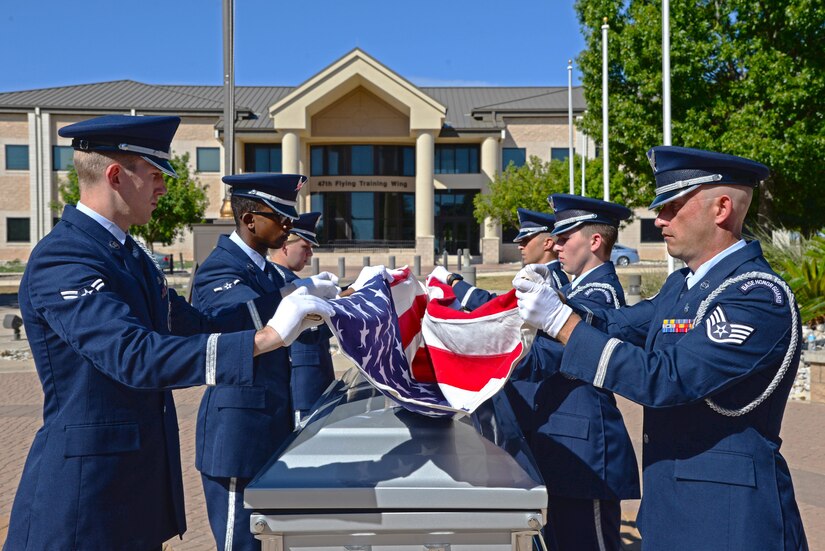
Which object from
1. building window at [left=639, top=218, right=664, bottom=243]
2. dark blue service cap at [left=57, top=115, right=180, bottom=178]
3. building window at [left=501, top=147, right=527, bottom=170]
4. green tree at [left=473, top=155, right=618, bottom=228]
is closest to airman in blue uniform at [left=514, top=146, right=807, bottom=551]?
dark blue service cap at [left=57, top=115, right=180, bottom=178]

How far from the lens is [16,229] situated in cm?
4444

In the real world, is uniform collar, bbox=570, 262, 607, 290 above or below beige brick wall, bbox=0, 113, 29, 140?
below

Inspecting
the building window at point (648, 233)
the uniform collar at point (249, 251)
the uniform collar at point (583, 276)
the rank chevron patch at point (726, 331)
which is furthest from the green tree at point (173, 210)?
the rank chevron patch at point (726, 331)

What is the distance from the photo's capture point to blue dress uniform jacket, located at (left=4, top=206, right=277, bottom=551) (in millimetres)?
2158

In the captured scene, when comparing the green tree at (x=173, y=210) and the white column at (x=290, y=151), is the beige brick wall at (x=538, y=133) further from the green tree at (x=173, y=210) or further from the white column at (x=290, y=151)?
the green tree at (x=173, y=210)

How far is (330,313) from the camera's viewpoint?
227 cm

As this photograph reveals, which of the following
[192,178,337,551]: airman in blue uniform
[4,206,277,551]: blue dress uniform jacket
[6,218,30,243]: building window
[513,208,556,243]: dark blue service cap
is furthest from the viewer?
[6,218,30,243]: building window

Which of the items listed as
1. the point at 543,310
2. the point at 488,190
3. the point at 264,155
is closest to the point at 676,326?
the point at 543,310

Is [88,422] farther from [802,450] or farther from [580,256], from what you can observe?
[802,450]

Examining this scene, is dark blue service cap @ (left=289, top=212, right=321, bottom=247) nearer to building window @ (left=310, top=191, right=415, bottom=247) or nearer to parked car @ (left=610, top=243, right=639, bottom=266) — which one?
parked car @ (left=610, top=243, right=639, bottom=266)

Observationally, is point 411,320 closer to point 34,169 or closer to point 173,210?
point 173,210

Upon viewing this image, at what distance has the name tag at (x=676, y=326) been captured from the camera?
8.03ft

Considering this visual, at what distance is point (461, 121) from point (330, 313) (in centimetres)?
4263

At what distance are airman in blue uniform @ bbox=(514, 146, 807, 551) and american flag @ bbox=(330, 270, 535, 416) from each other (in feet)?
0.59
